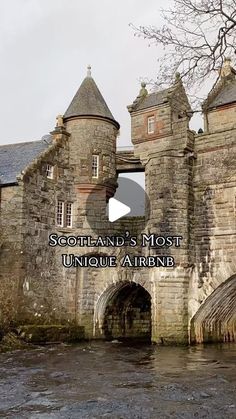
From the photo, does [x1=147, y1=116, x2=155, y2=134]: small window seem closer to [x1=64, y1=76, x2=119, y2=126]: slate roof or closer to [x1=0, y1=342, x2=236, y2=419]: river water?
[x1=64, y1=76, x2=119, y2=126]: slate roof

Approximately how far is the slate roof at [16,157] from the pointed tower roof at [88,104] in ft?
7.17

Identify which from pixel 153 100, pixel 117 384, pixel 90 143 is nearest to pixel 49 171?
pixel 90 143

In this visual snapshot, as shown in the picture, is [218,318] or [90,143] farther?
[90,143]

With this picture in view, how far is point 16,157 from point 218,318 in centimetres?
1274

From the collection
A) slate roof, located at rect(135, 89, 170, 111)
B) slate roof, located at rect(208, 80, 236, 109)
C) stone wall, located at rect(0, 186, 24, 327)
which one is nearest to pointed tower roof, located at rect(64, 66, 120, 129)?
slate roof, located at rect(135, 89, 170, 111)

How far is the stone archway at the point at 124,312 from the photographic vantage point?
87.6 feet

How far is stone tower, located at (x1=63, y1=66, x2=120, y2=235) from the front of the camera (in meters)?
27.0

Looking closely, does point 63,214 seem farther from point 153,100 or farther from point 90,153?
point 153,100

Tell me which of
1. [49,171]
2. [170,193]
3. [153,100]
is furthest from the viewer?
[49,171]

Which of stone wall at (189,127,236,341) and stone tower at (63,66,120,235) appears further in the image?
stone tower at (63,66,120,235)

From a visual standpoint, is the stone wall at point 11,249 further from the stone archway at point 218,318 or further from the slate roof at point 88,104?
the stone archway at point 218,318

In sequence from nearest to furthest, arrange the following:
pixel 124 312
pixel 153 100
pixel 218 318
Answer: pixel 218 318, pixel 153 100, pixel 124 312

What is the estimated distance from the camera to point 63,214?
2652 cm

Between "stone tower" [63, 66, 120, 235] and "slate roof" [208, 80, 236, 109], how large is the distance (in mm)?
5436
